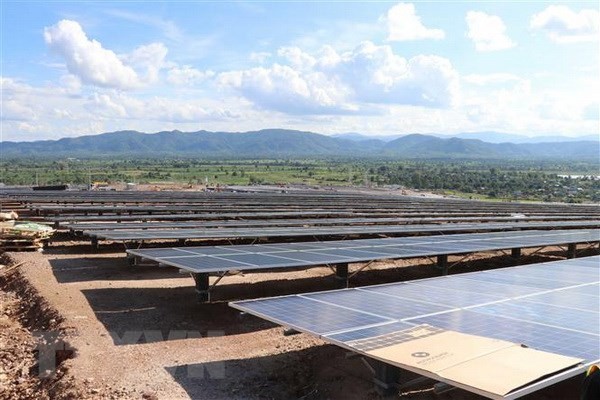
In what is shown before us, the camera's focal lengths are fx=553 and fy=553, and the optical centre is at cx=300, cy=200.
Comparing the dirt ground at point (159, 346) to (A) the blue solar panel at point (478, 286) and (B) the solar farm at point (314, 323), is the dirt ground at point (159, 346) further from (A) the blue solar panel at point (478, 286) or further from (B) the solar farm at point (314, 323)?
(A) the blue solar panel at point (478, 286)

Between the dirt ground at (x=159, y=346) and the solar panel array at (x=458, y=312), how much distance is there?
1156mm

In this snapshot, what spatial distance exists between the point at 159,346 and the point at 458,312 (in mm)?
6575

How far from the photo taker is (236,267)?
14.2 metres

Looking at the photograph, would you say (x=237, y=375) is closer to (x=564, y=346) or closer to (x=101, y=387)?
(x=101, y=387)

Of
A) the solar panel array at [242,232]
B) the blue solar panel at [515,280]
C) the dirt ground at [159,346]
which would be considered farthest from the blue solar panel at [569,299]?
the solar panel array at [242,232]

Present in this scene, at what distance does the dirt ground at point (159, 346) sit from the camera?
405 inches

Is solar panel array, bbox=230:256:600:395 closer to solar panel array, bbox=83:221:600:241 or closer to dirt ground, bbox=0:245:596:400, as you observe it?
dirt ground, bbox=0:245:596:400

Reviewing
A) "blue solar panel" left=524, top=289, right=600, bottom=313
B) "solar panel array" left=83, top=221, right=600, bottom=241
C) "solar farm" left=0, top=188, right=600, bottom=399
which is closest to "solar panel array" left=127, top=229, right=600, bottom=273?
"solar farm" left=0, top=188, right=600, bottom=399

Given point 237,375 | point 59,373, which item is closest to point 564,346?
point 237,375

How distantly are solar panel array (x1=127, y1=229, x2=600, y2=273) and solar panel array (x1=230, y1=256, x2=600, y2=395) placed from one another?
3.11 m

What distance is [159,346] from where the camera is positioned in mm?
12461

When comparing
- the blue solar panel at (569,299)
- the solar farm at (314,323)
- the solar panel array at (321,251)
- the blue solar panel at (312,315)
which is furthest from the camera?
the solar panel array at (321,251)

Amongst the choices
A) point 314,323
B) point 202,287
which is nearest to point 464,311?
point 314,323

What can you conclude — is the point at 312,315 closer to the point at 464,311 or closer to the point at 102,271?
the point at 464,311
